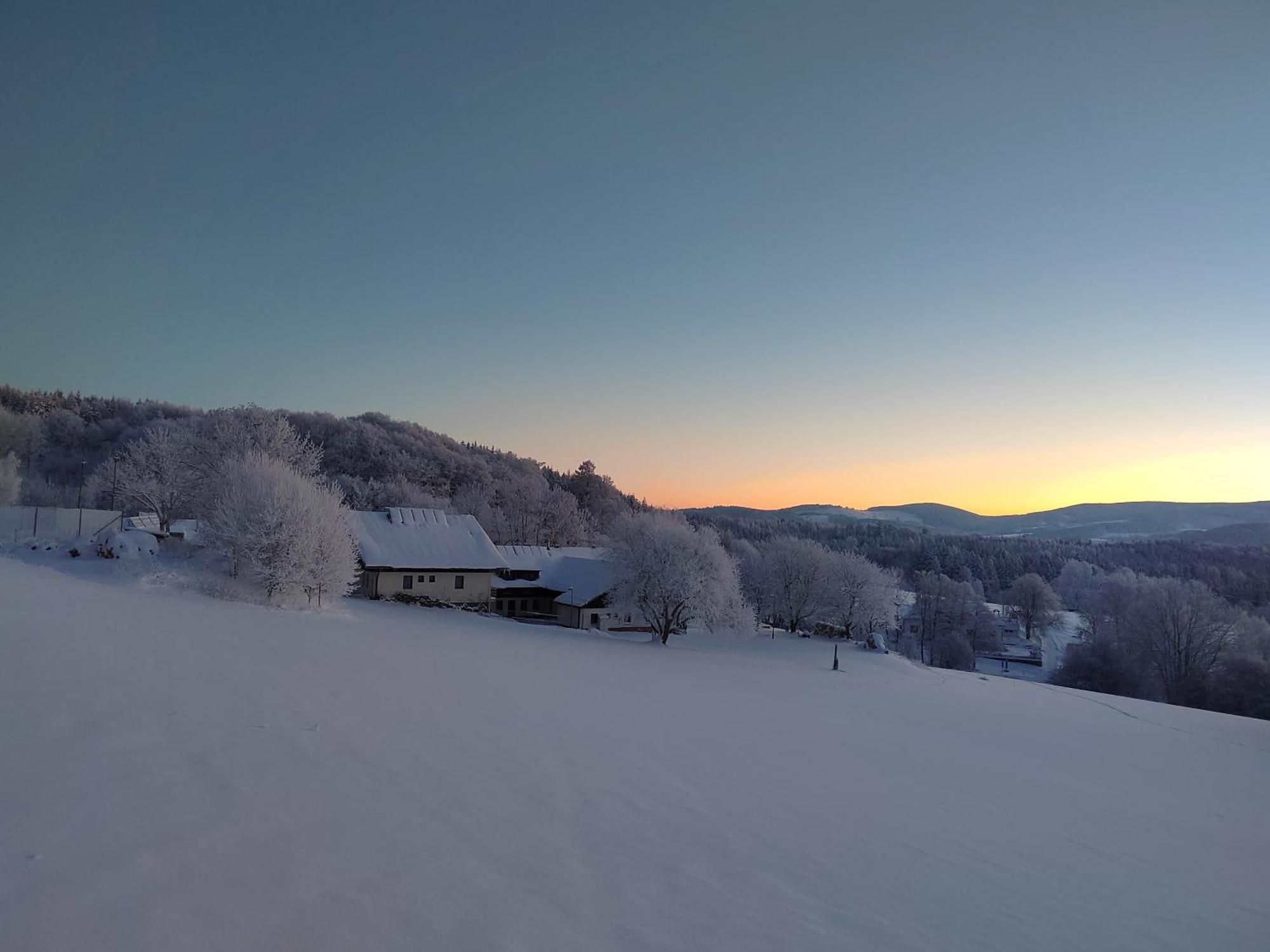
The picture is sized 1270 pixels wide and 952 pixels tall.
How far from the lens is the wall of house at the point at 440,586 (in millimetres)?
38688

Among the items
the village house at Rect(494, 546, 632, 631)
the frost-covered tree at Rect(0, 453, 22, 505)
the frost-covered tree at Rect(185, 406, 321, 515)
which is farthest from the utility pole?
the village house at Rect(494, 546, 632, 631)

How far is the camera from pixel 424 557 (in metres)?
40.2

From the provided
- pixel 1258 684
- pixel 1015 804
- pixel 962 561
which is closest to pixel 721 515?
pixel 962 561

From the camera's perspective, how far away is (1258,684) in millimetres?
40969

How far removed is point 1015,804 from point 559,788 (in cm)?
806

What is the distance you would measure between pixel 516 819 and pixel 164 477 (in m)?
53.0

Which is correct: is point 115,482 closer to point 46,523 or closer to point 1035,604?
point 46,523

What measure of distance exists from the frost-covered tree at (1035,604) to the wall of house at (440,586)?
248 ft

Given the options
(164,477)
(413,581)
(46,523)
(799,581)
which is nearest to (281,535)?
(413,581)

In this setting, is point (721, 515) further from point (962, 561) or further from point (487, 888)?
point (487, 888)

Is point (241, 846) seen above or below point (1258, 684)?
above

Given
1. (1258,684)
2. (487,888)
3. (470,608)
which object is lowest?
(1258,684)

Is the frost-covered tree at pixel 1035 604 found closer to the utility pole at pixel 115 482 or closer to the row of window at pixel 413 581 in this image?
the row of window at pixel 413 581

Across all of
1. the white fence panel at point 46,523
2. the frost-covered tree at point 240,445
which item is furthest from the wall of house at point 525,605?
the white fence panel at point 46,523
